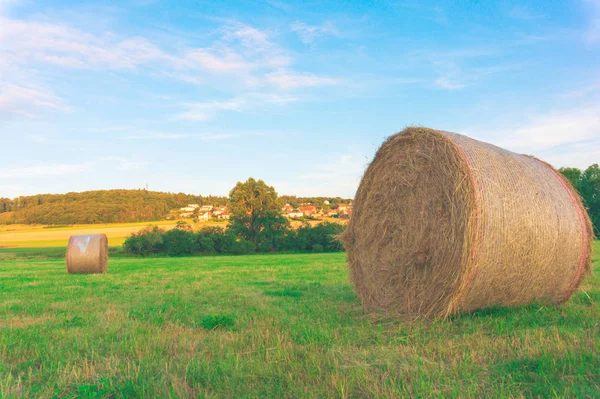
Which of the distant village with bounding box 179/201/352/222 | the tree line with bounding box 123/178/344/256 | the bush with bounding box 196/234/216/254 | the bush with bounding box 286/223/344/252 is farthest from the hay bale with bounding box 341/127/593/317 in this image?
the bush with bounding box 196/234/216/254

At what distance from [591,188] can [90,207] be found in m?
60.0

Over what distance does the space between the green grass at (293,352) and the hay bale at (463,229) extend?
0.41 m

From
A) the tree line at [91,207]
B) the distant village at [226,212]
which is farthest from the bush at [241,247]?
the tree line at [91,207]

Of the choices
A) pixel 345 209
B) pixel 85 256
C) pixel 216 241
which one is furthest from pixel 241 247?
pixel 345 209

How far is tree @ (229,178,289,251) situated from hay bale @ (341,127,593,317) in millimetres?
41184

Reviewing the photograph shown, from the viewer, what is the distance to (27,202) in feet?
234

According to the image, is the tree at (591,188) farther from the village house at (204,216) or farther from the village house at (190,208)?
the village house at (190,208)

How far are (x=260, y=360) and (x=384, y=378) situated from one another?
3.92 ft

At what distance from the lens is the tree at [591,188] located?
37.9 metres

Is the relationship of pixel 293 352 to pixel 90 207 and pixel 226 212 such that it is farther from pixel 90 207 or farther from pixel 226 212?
pixel 90 207

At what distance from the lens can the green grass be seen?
368 cm

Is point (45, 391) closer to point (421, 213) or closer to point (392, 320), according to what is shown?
point (392, 320)

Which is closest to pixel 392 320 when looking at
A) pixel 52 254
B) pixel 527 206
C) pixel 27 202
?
pixel 527 206

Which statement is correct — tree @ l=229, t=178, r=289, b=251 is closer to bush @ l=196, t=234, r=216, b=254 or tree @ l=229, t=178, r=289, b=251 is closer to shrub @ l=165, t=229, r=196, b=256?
bush @ l=196, t=234, r=216, b=254
